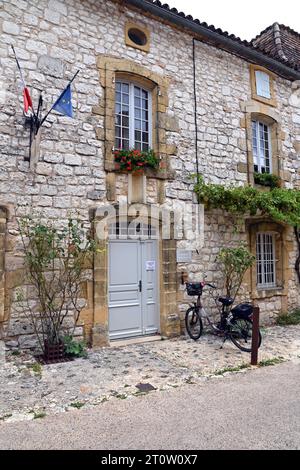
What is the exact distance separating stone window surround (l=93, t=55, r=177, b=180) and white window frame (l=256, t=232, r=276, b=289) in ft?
9.84

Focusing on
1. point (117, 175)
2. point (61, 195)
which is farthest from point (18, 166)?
point (117, 175)

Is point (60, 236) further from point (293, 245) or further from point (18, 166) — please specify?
point (293, 245)

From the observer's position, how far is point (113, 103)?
6.11 meters

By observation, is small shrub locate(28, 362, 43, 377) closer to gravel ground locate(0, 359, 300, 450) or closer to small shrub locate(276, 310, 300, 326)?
gravel ground locate(0, 359, 300, 450)

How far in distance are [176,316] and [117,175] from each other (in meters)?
2.88

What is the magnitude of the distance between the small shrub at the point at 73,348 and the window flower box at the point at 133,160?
304cm

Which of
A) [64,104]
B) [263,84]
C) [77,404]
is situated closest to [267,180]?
[263,84]

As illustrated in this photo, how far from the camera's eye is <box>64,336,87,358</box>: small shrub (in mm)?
5004

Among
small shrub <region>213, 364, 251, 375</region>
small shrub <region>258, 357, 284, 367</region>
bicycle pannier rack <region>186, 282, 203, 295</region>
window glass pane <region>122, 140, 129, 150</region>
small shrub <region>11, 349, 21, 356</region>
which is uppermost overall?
window glass pane <region>122, 140, 129, 150</region>

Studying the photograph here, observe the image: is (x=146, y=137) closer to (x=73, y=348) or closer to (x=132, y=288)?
(x=132, y=288)

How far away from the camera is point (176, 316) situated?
6.38 meters

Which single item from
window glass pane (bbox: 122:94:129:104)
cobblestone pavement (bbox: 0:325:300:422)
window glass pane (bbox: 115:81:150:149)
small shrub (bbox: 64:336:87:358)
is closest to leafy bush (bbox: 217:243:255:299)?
cobblestone pavement (bbox: 0:325:300:422)

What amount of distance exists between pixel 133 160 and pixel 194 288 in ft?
8.56

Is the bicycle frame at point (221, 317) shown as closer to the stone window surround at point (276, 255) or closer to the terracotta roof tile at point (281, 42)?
the stone window surround at point (276, 255)
